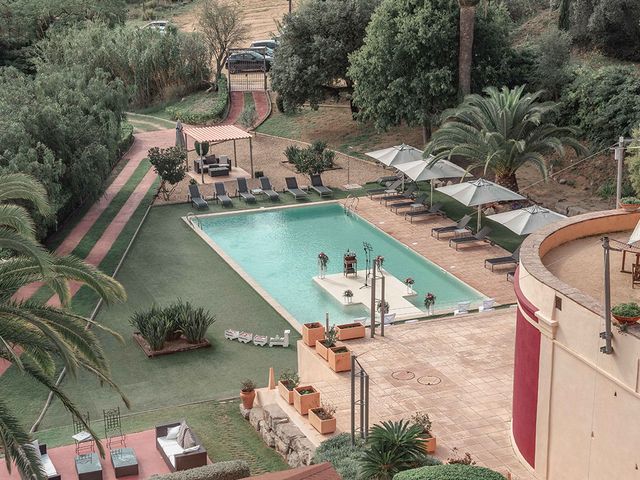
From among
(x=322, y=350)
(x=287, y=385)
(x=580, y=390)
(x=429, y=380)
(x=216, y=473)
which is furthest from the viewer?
(x=322, y=350)

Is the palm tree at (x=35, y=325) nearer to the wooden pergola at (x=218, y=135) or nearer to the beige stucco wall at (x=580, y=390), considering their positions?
the beige stucco wall at (x=580, y=390)

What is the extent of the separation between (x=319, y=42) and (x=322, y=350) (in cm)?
2699

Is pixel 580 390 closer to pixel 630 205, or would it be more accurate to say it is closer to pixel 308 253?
pixel 630 205

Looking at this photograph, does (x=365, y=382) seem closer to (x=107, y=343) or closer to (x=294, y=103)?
(x=107, y=343)

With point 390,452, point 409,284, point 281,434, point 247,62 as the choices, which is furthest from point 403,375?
point 247,62

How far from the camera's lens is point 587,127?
41156 millimetres

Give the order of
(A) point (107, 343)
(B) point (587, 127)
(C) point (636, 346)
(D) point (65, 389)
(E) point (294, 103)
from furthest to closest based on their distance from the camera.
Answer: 1. (E) point (294, 103)
2. (B) point (587, 127)
3. (A) point (107, 343)
4. (D) point (65, 389)
5. (C) point (636, 346)

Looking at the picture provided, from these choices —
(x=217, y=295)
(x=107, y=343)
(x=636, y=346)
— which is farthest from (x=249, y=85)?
(x=636, y=346)

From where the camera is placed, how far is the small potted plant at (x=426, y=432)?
18938 millimetres

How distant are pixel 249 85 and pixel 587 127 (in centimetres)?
2461


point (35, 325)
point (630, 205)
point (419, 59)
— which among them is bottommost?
point (35, 325)

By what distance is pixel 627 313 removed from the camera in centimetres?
1566

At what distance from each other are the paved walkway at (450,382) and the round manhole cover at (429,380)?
2cm

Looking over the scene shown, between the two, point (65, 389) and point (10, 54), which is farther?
point (10, 54)
